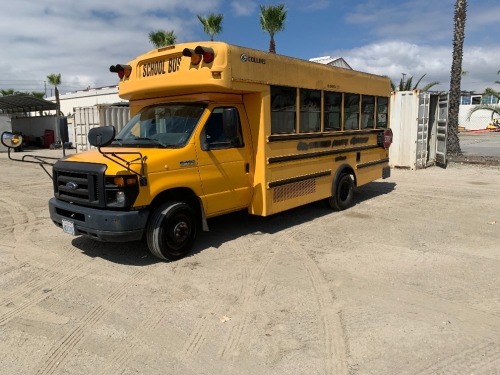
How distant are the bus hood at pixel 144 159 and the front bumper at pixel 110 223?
1.70 ft

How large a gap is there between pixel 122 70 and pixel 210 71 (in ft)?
6.53

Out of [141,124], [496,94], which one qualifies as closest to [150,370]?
[141,124]

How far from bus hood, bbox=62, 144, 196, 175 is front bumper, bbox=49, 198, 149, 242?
517mm

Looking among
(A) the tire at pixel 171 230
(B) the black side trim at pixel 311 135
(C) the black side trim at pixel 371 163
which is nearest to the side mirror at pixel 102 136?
(A) the tire at pixel 171 230

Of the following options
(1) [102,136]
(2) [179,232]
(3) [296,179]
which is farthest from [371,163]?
(1) [102,136]

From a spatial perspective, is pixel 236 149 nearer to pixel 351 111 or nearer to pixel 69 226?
pixel 69 226

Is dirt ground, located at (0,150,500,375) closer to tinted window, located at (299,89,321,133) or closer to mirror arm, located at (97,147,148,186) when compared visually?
mirror arm, located at (97,147,148,186)

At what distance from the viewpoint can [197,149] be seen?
214 inches

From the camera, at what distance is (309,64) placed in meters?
6.86

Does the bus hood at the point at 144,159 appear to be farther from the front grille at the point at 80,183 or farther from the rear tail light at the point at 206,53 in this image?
the rear tail light at the point at 206,53

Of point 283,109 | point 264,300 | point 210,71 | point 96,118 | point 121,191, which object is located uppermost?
point 210,71

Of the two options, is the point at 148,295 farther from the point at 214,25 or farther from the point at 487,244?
the point at 214,25

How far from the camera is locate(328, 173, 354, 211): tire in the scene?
8015 millimetres

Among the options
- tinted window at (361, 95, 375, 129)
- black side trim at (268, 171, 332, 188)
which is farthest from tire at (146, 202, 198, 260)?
tinted window at (361, 95, 375, 129)
